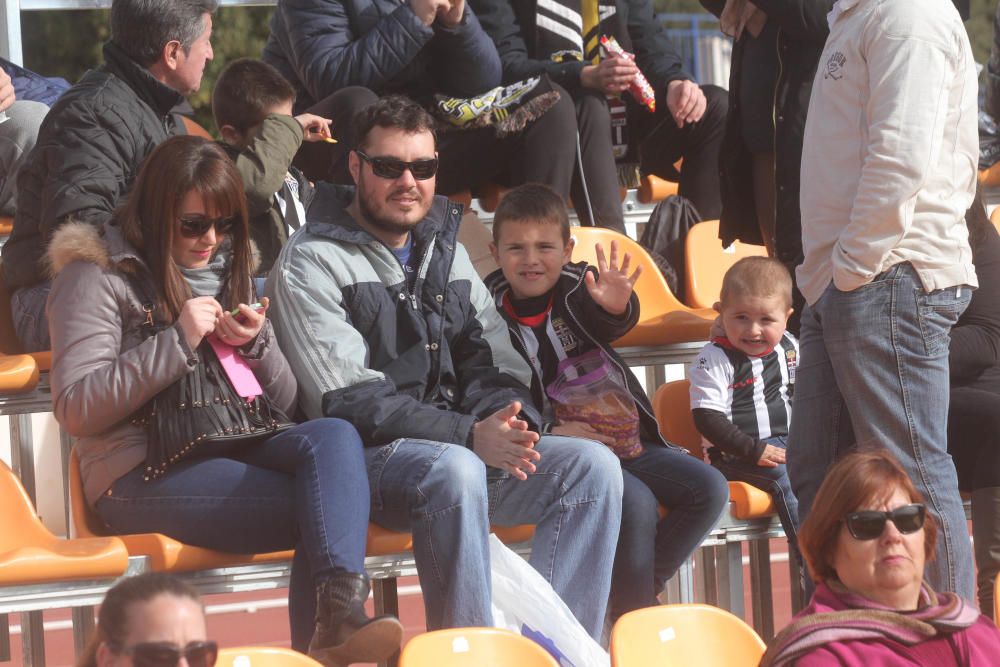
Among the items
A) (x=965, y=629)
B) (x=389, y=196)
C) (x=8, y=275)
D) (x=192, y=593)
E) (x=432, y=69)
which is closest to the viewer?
(x=192, y=593)

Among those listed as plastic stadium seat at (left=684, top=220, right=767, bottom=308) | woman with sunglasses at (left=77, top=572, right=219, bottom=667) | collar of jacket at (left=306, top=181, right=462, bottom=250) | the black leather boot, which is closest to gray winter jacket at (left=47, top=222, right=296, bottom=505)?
collar of jacket at (left=306, top=181, right=462, bottom=250)

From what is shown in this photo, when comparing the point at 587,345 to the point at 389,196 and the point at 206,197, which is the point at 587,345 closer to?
the point at 389,196

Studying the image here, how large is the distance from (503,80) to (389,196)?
1770 mm

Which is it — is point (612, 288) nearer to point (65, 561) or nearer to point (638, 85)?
point (65, 561)

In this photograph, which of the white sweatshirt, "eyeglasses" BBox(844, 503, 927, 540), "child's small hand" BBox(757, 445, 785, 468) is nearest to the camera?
"eyeglasses" BBox(844, 503, 927, 540)

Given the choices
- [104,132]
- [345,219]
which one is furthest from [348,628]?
[104,132]

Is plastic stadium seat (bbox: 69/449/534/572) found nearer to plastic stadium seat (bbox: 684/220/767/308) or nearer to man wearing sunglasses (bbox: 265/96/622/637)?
man wearing sunglasses (bbox: 265/96/622/637)

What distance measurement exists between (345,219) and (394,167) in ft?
0.55

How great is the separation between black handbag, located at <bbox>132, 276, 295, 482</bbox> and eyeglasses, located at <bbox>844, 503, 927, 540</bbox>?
4.08ft

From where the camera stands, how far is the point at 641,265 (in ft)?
15.1

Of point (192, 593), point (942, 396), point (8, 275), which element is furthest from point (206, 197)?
point (942, 396)

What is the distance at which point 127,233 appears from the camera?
3.11 meters

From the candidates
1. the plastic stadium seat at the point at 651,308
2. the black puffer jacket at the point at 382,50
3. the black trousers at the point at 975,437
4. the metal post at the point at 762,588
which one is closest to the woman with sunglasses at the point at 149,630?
the metal post at the point at 762,588

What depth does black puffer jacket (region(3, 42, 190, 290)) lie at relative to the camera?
11.7 ft
